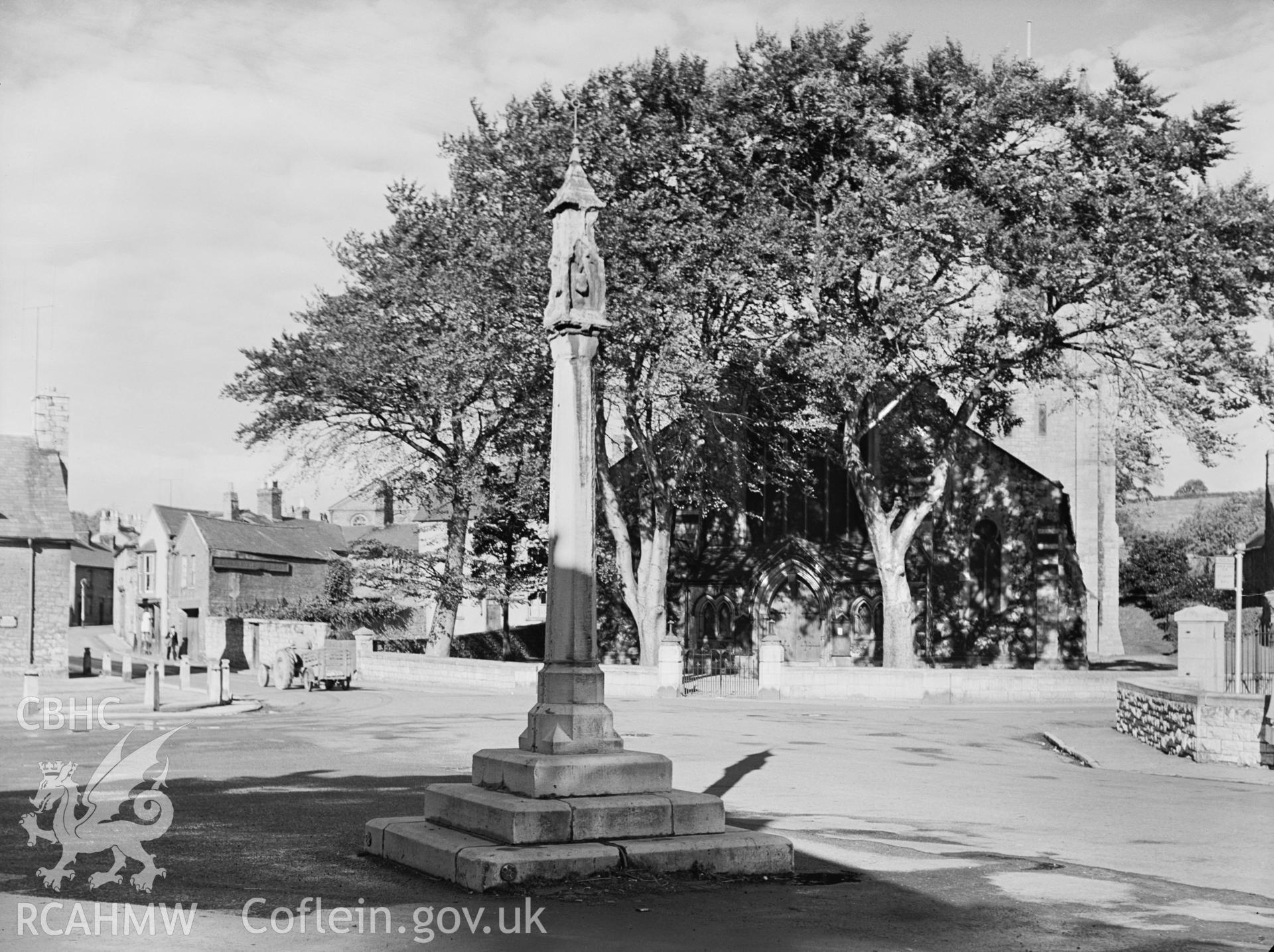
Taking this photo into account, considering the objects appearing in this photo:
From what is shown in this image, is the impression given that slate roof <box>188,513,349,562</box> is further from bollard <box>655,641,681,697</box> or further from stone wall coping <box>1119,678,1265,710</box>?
stone wall coping <box>1119,678,1265,710</box>

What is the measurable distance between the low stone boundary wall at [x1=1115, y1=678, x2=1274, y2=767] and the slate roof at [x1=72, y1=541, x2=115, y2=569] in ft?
233

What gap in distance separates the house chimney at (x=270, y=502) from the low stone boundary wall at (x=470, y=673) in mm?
37023

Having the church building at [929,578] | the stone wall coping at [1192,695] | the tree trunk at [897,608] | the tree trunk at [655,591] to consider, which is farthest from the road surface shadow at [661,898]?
the church building at [929,578]

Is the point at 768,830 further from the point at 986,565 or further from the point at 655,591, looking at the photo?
the point at 986,565

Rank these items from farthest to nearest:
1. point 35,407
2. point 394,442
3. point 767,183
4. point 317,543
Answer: point 317,543 < point 394,442 < point 35,407 < point 767,183

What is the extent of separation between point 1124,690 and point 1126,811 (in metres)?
Result: 11.5

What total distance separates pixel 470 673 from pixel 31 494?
45.4 ft

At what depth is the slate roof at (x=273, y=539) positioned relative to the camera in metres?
60.2

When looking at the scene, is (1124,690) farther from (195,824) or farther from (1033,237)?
(195,824)

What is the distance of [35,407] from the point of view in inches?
1660

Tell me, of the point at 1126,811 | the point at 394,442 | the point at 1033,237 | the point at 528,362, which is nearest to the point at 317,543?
the point at 394,442

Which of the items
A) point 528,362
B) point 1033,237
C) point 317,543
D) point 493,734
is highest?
point 1033,237

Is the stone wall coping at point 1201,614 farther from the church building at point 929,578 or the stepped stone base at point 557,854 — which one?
the church building at point 929,578

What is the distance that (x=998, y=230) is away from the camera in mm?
33156
